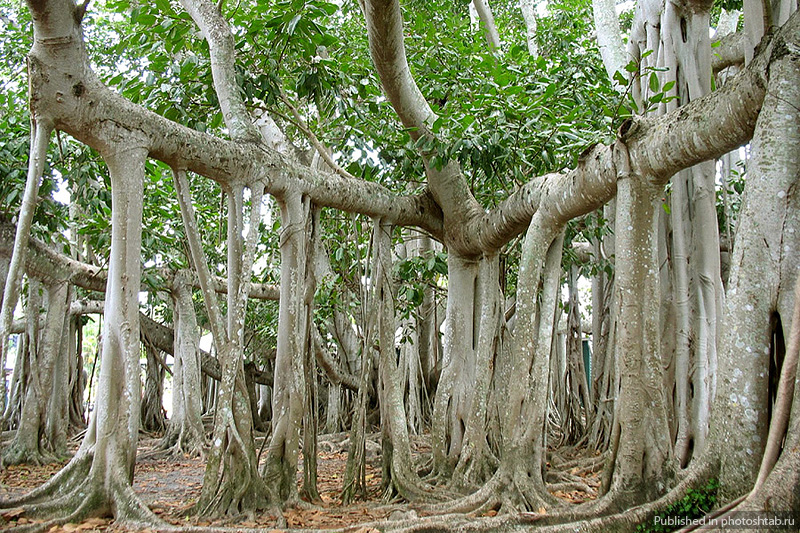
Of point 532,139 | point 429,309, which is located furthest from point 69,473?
point 429,309

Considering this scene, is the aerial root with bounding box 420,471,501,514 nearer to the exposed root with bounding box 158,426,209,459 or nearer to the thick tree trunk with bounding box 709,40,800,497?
the thick tree trunk with bounding box 709,40,800,497

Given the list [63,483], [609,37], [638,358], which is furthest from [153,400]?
[638,358]

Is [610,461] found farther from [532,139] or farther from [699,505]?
[532,139]

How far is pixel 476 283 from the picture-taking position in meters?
5.18

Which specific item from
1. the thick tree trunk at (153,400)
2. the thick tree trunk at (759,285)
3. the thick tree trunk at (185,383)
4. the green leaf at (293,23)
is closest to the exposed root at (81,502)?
the thick tree trunk at (759,285)

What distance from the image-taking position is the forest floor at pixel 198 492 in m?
3.35

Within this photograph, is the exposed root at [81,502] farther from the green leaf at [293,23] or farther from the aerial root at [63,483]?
the green leaf at [293,23]

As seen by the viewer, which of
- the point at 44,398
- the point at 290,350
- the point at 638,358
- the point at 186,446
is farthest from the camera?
the point at 186,446

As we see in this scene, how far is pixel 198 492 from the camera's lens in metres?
4.87

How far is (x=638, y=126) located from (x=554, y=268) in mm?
1369

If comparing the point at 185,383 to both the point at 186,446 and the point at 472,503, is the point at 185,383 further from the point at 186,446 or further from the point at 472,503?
the point at 472,503

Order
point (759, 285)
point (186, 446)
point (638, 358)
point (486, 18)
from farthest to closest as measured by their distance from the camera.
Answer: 1. point (186, 446)
2. point (486, 18)
3. point (638, 358)
4. point (759, 285)

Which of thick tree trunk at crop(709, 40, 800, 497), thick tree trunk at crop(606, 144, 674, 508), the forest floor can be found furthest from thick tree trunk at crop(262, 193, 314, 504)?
thick tree trunk at crop(709, 40, 800, 497)

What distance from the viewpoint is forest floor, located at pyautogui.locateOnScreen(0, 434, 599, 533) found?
3.35 m
